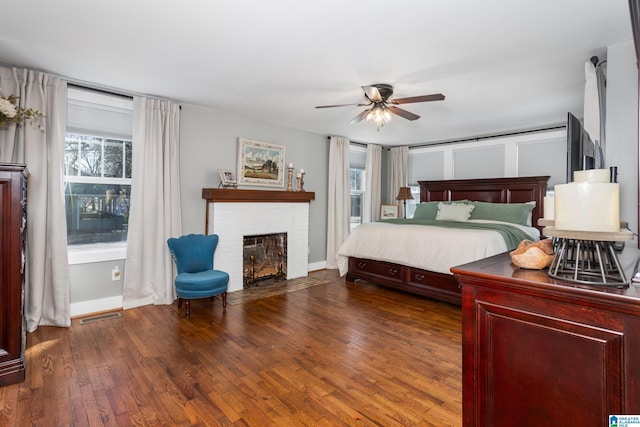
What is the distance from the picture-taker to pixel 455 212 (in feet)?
17.2

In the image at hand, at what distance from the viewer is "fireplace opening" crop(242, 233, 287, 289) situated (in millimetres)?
4551

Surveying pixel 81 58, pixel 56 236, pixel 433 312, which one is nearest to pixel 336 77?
pixel 81 58

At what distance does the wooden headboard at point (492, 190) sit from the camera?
5047mm

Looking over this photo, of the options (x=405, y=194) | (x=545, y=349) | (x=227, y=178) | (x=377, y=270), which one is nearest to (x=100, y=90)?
(x=227, y=178)

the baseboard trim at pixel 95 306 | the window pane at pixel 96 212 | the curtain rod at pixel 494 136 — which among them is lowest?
the baseboard trim at pixel 95 306

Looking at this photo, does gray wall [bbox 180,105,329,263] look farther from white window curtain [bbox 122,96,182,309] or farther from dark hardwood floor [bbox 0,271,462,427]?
dark hardwood floor [bbox 0,271,462,427]

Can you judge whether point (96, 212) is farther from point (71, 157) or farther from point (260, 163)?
point (260, 163)

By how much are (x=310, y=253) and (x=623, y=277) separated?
475 centimetres

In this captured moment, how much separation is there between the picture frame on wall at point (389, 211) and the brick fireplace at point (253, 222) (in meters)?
1.92

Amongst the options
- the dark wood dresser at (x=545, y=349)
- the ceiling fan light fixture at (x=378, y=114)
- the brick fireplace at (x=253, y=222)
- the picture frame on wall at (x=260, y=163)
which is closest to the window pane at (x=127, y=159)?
the brick fireplace at (x=253, y=222)

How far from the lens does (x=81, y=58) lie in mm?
2744

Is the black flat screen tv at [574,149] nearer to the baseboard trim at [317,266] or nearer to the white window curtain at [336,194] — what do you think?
the white window curtain at [336,194]

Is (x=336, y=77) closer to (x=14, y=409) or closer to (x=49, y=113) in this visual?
(x=49, y=113)

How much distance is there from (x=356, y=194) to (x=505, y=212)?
8.46ft
